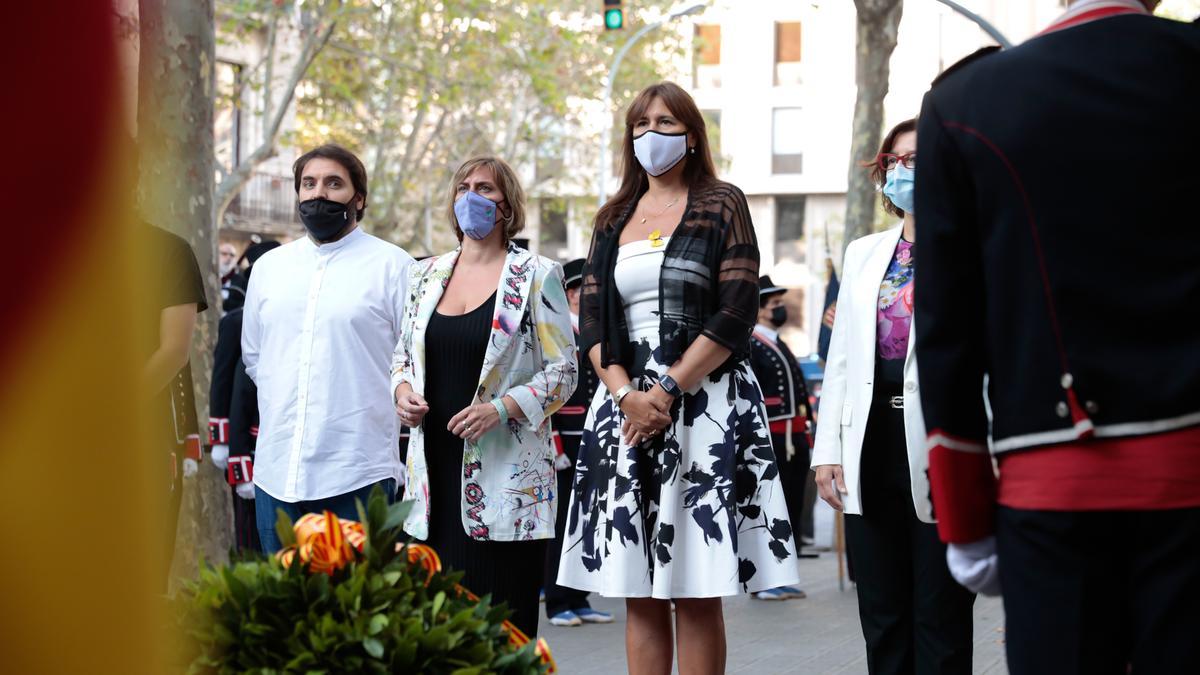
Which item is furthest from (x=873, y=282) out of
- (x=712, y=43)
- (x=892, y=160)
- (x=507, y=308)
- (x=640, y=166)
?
(x=712, y=43)

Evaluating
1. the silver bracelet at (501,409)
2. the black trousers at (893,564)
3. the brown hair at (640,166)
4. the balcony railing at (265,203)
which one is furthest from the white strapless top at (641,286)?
the balcony railing at (265,203)

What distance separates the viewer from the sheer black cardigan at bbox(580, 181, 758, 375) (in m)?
5.26

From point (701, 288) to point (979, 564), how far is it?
2670mm

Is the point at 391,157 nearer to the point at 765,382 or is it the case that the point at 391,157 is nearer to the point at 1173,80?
the point at 765,382

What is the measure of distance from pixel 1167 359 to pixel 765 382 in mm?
9542

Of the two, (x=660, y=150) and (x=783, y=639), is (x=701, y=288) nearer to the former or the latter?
(x=660, y=150)

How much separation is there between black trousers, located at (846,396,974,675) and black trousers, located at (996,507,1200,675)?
92.7 inches

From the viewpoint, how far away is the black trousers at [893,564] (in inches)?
193

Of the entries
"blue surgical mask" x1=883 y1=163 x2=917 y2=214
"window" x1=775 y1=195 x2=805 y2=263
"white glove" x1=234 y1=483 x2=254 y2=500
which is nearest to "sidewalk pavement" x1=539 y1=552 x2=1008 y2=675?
"white glove" x1=234 y1=483 x2=254 y2=500

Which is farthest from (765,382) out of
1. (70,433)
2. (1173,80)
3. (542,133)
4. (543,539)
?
(542,133)

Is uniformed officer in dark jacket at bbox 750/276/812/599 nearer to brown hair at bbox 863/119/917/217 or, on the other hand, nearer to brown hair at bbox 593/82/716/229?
brown hair at bbox 593/82/716/229

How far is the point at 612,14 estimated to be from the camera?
21.4 meters

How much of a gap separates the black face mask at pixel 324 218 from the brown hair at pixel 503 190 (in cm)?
47

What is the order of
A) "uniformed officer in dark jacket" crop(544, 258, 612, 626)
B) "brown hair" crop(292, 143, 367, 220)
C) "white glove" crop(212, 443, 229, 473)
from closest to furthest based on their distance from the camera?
1. "brown hair" crop(292, 143, 367, 220)
2. "white glove" crop(212, 443, 229, 473)
3. "uniformed officer in dark jacket" crop(544, 258, 612, 626)
